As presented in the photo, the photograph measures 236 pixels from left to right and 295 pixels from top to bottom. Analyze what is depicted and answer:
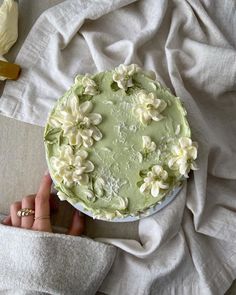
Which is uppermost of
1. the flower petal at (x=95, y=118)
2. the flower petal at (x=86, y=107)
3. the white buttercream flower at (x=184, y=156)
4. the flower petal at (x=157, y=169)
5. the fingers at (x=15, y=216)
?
the flower petal at (x=86, y=107)

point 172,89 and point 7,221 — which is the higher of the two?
point 172,89

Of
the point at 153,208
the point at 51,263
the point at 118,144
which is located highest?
the point at 118,144

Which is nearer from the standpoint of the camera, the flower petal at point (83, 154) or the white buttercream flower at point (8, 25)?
the flower petal at point (83, 154)

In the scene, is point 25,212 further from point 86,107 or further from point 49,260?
point 86,107

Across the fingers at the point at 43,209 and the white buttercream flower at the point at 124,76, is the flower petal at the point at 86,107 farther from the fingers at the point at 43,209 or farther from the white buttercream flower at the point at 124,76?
the fingers at the point at 43,209

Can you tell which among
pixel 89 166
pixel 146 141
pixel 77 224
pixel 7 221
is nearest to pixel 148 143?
pixel 146 141

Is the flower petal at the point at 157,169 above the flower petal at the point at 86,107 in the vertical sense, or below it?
below

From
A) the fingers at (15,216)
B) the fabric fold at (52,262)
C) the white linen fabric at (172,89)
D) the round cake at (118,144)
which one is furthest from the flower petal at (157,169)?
the fingers at (15,216)
